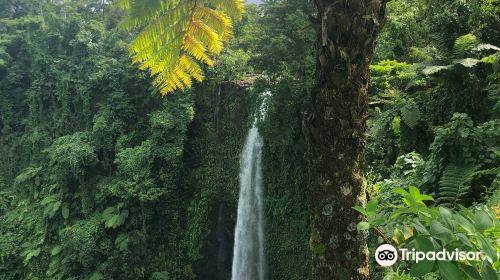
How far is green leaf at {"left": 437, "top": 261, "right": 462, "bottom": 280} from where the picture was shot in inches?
43.7

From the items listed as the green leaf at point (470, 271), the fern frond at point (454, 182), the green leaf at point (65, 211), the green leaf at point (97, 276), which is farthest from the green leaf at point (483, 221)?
the green leaf at point (65, 211)

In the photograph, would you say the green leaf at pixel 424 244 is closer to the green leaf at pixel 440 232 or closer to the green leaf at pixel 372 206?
the green leaf at pixel 440 232

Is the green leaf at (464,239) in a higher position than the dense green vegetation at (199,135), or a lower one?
lower

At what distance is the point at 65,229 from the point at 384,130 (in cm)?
1051

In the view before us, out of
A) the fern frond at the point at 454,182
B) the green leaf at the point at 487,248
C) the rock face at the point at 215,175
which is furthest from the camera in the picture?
the rock face at the point at 215,175

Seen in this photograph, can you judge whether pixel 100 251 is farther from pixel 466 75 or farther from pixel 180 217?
pixel 466 75

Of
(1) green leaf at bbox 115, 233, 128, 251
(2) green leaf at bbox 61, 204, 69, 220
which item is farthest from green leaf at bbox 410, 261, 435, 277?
(2) green leaf at bbox 61, 204, 69, 220

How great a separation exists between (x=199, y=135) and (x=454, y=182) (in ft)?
29.2

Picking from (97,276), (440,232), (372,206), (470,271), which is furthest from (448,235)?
(97,276)

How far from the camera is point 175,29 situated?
3.13 m

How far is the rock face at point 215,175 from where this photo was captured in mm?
11250

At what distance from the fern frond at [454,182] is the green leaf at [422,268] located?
3.11 m

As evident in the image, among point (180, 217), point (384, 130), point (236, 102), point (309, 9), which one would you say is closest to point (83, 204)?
point (180, 217)

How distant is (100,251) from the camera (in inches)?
470
